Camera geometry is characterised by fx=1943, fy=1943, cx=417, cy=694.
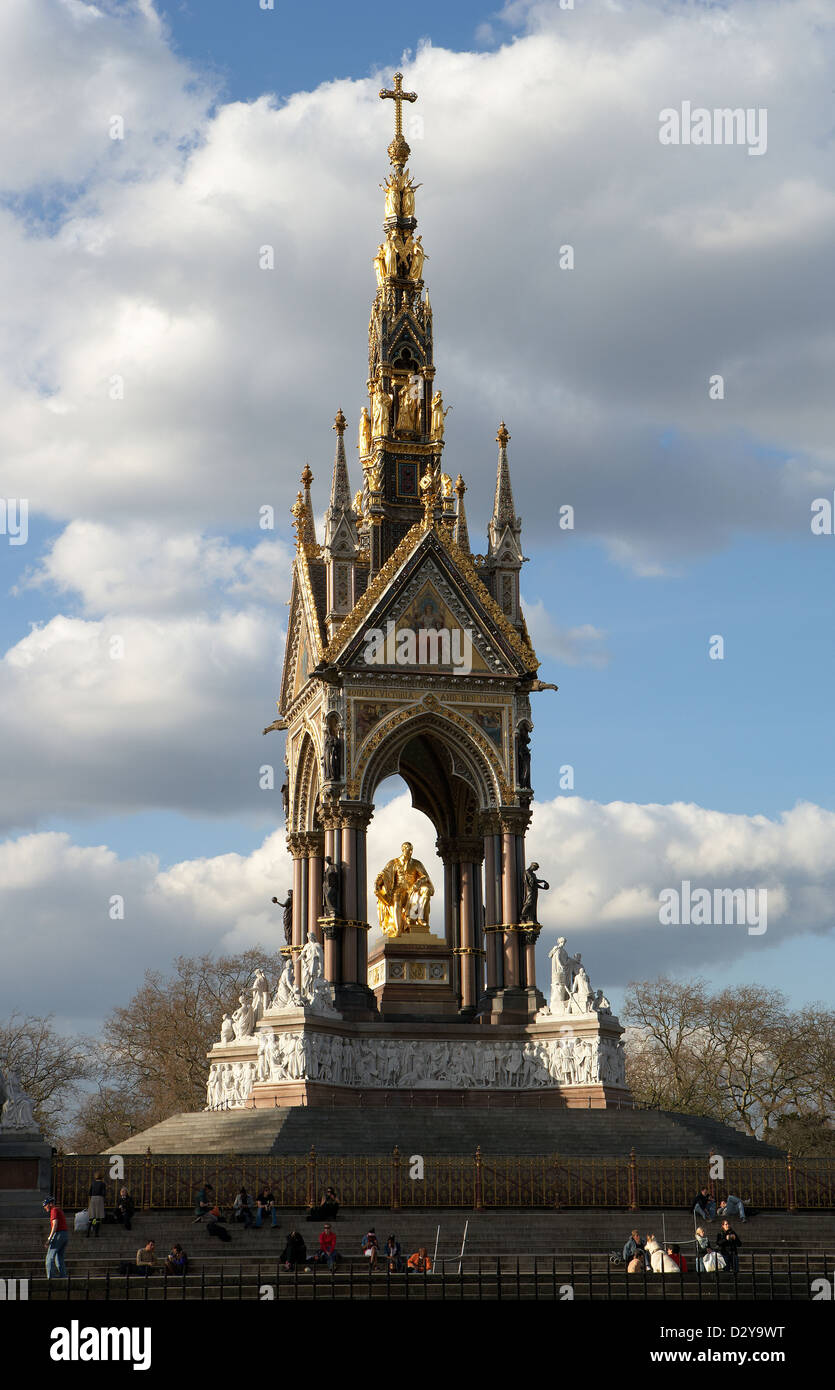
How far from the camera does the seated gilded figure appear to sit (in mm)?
50125

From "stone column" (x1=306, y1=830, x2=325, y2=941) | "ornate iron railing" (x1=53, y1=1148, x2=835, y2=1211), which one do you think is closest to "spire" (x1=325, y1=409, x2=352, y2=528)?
"stone column" (x1=306, y1=830, x2=325, y2=941)

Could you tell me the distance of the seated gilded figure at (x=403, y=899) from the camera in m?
50.1

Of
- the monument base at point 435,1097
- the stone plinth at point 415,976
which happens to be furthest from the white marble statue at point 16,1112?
the stone plinth at point 415,976

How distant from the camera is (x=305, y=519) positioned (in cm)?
5275

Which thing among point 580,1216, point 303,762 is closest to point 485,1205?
point 580,1216

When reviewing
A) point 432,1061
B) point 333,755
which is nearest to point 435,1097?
point 432,1061

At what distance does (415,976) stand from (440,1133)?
9.55 metres

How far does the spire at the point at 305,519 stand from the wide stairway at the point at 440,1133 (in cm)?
1665

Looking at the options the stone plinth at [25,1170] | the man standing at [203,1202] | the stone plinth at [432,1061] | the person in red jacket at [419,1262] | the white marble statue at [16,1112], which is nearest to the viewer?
the person in red jacket at [419,1262]

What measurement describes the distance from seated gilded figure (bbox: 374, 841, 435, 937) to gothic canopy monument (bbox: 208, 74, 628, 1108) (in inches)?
2.3

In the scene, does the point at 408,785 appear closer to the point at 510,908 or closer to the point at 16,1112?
the point at 510,908

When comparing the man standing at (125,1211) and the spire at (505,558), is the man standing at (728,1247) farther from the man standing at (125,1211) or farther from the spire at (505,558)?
the spire at (505,558)

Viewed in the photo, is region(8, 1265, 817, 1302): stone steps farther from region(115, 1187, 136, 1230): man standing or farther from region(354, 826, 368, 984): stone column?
region(354, 826, 368, 984): stone column
